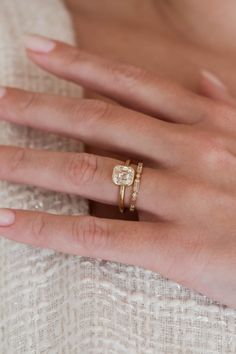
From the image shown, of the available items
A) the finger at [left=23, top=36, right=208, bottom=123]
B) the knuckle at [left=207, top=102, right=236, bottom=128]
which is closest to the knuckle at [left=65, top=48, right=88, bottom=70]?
the finger at [left=23, top=36, right=208, bottom=123]

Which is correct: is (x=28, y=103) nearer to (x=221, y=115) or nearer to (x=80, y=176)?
(x=80, y=176)

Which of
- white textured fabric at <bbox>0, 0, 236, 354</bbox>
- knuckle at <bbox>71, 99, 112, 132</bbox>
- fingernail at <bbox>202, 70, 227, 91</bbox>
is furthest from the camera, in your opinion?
fingernail at <bbox>202, 70, 227, 91</bbox>

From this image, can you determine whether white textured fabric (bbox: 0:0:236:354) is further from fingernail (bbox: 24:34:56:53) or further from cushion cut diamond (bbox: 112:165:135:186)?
fingernail (bbox: 24:34:56:53)

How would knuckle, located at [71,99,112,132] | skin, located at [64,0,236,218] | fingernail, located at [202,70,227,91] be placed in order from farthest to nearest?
skin, located at [64,0,236,218] → fingernail, located at [202,70,227,91] → knuckle, located at [71,99,112,132]

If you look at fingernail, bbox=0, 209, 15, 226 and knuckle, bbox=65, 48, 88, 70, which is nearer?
fingernail, bbox=0, 209, 15, 226

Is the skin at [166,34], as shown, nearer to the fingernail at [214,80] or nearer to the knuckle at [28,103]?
the fingernail at [214,80]

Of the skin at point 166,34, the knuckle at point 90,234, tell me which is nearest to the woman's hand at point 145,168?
the knuckle at point 90,234

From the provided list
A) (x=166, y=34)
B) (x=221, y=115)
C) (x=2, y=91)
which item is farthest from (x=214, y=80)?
(x=2, y=91)
